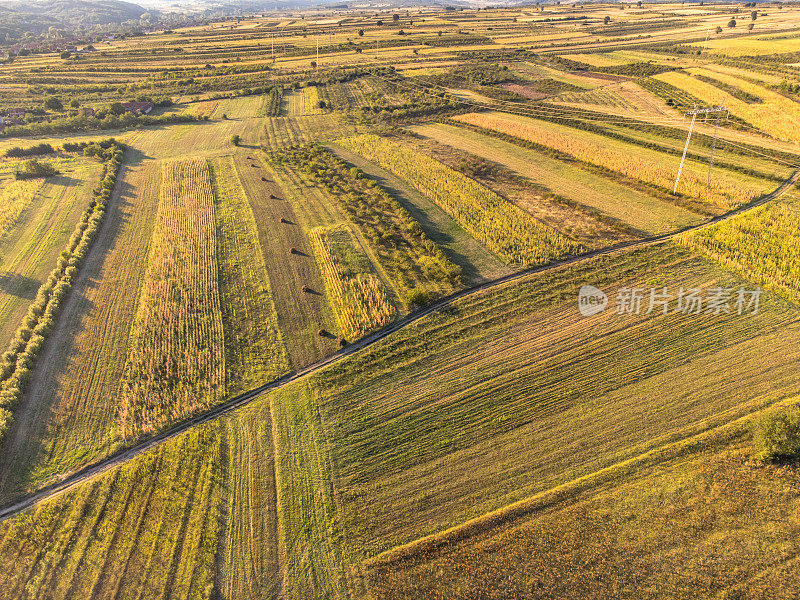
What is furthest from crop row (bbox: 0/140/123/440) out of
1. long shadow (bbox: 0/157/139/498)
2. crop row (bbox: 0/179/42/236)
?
crop row (bbox: 0/179/42/236)

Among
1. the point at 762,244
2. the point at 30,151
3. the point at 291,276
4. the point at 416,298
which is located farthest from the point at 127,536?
the point at 30,151

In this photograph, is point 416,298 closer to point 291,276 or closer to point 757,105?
point 291,276

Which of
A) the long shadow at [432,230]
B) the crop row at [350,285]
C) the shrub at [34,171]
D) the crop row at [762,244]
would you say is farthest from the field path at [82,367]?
the crop row at [762,244]

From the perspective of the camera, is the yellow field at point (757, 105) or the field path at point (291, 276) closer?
the field path at point (291, 276)

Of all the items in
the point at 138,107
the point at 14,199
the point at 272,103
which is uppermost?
the point at 138,107

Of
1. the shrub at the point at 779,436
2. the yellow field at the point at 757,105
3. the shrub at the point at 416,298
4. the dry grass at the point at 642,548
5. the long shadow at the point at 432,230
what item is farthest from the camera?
the yellow field at the point at 757,105

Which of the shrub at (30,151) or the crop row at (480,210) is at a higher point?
the shrub at (30,151)

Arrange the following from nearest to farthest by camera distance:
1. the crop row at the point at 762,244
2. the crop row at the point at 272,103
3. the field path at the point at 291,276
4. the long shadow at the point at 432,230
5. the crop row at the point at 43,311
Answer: the crop row at the point at 43,311
the field path at the point at 291,276
the crop row at the point at 762,244
the long shadow at the point at 432,230
the crop row at the point at 272,103

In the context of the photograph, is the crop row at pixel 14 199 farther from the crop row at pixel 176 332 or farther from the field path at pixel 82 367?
the crop row at pixel 176 332
